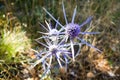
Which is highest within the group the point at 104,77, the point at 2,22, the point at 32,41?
the point at 2,22

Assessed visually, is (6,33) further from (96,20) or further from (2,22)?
(96,20)

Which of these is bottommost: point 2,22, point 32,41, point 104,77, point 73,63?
Result: point 104,77

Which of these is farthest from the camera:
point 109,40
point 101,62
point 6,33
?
point 109,40

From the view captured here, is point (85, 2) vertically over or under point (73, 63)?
over

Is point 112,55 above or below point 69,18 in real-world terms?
below

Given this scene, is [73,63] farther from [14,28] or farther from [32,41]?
[14,28]

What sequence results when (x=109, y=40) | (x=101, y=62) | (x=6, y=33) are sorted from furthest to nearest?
1. (x=109, y=40)
2. (x=101, y=62)
3. (x=6, y=33)

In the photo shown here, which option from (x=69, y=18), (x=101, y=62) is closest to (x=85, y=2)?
(x=69, y=18)

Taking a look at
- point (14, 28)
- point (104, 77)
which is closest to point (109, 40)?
point (104, 77)

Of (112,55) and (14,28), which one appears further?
(112,55)
